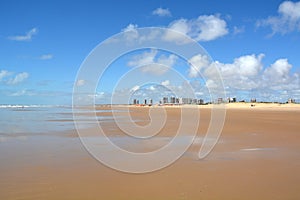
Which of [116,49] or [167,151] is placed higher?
[116,49]

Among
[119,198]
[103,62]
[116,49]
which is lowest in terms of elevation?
[119,198]

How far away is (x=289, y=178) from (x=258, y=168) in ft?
2.46

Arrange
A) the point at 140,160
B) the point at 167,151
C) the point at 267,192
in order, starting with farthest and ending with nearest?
1. the point at 167,151
2. the point at 140,160
3. the point at 267,192

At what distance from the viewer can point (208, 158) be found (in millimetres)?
6516

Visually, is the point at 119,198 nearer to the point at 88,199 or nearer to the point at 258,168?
the point at 88,199

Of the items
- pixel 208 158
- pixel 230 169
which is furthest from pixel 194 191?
pixel 208 158

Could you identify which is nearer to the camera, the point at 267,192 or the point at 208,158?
the point at 267,192

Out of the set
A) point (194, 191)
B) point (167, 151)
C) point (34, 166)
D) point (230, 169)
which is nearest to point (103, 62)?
point (167, 151)

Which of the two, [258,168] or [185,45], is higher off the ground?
[185,45]

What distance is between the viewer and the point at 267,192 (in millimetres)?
4141

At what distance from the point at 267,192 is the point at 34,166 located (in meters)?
4.38

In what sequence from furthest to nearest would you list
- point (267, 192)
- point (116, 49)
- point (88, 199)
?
point (116, 49)
point (267, 192)
point (88, 199)

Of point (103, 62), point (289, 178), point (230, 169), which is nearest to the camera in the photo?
point (289, 178)

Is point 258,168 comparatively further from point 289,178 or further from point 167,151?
point 167,151
